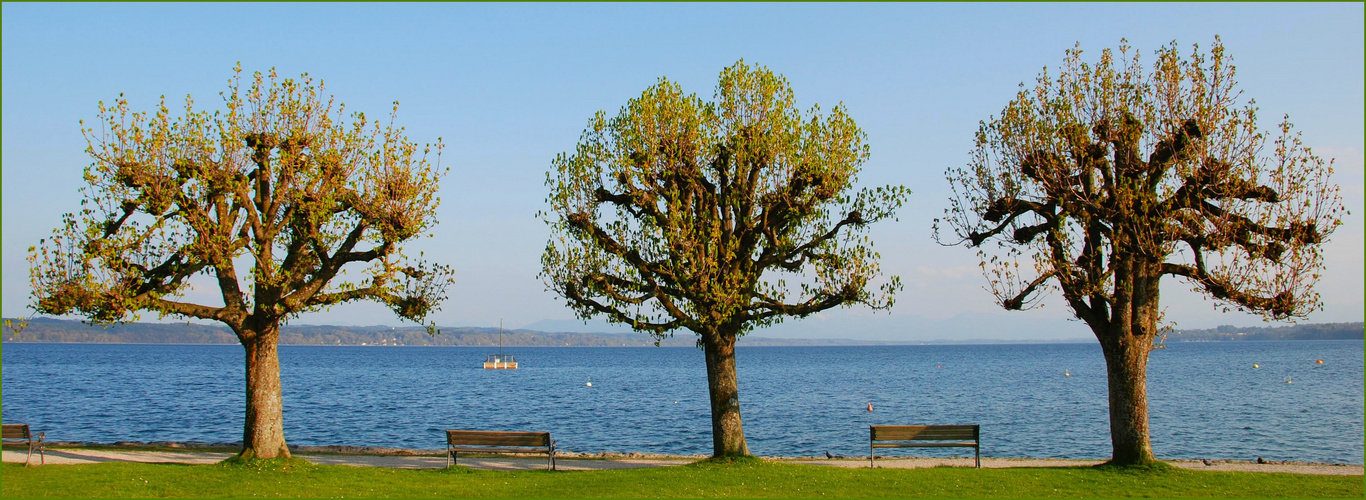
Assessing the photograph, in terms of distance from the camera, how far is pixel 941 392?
76938 millimetres

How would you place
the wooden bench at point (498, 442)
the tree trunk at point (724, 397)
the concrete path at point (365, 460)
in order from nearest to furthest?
1. the tree trunk at point (724, 397)
2. the wooden bench at point (498, 442)
3. the concrete path at point (365, 460)

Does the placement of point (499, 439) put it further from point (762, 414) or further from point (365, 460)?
point (762, 414)

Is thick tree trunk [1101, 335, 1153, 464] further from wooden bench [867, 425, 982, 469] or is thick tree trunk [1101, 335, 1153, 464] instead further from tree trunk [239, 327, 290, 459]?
tree trunk [239, 327, 290, 459]

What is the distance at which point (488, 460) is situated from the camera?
2466 centimetres

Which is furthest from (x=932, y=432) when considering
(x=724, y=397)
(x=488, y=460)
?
(x=488, y=460)

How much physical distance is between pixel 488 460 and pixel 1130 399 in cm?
1675

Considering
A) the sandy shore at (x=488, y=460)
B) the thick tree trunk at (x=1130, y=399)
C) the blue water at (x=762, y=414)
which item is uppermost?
the thick tree trunk at (x=1130, y=399)

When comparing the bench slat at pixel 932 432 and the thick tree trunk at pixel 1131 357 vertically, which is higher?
the thick tree trunk at pixel 1131 357

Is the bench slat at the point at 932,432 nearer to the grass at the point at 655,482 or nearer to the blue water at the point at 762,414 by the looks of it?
the grass at the point at 655,482

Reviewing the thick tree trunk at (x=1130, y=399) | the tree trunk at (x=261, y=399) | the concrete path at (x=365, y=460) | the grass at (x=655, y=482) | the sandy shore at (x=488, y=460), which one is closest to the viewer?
the grass at (x=655, y=482)

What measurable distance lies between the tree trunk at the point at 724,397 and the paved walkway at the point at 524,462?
236 cm

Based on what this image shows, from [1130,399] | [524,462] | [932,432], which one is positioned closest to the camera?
[1130,399]

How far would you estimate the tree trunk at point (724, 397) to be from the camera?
72.3 feet


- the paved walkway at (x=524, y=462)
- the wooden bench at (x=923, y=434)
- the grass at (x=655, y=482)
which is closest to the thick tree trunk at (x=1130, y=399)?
the grass at (x=655, y=482)
